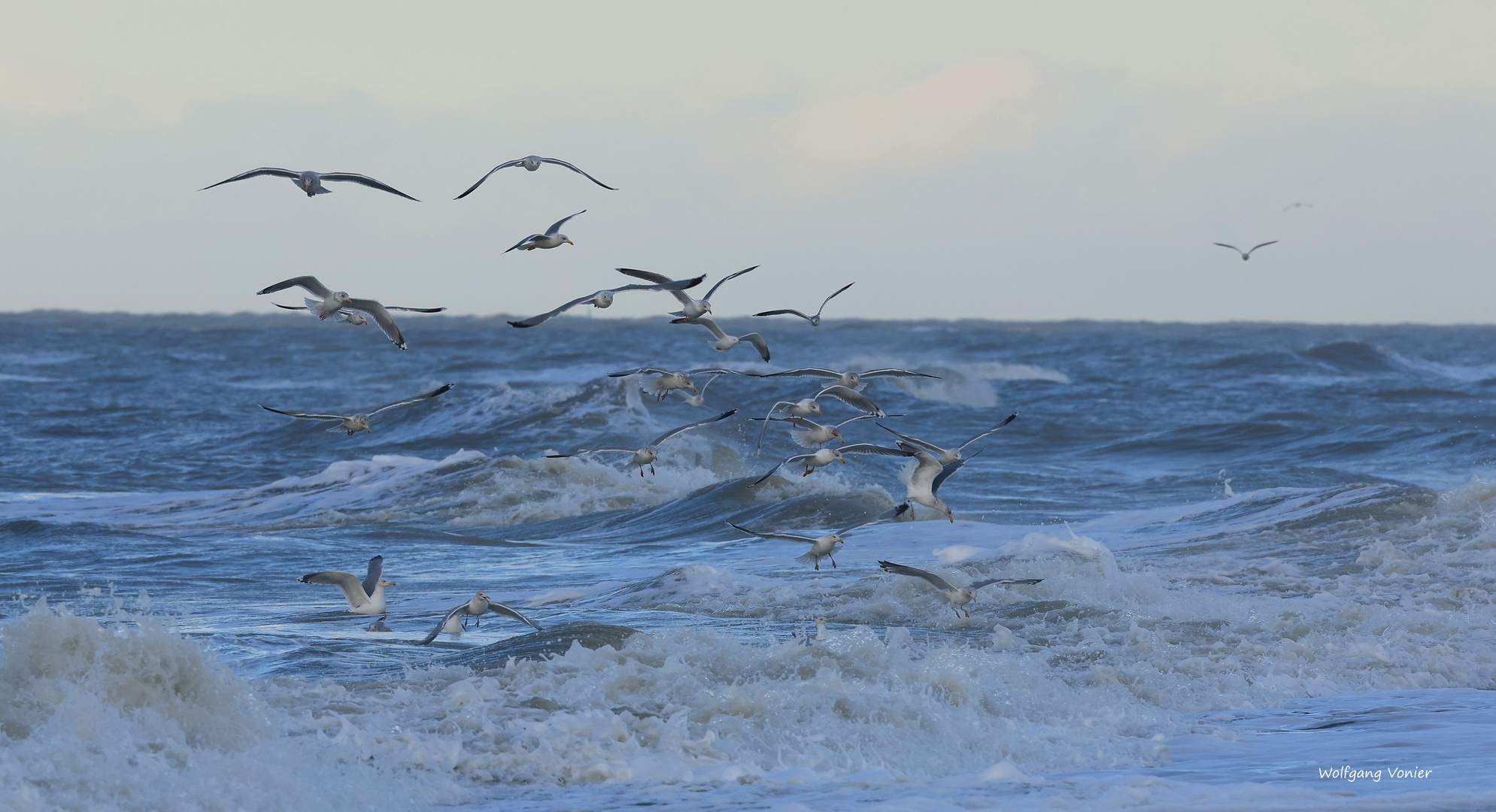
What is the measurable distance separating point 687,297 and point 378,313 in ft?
7.41

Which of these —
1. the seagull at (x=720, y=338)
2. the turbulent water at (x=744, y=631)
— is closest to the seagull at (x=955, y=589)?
the turbulent water at (x=744, y=631)

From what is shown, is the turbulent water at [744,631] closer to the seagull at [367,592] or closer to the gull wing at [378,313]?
the seagull at [367,592]

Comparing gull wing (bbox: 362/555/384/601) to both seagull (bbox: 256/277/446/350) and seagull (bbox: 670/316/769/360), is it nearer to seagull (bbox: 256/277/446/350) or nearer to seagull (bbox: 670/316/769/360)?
seagull (bbox: 256/277/446/350)

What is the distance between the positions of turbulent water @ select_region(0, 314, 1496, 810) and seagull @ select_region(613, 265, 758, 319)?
2.27 m

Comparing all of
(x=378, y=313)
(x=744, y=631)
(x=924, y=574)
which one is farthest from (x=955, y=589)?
(x=378, y=313)

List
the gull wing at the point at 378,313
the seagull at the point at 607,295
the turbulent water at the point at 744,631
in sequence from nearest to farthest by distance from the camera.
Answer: the turbulent water at the point at 744,631 → the seagull at the point at 607,295 → the gull wing at the point at 378,313

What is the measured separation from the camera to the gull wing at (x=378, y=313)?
9.13 metres

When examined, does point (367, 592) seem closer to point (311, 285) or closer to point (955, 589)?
point (311, 285)

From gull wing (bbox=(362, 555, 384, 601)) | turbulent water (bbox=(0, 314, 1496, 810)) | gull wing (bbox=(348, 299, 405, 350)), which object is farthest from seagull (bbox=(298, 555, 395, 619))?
gull wing (bbox=(348, 299, 405, 350))

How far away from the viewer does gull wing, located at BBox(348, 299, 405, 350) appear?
9133 millimetres

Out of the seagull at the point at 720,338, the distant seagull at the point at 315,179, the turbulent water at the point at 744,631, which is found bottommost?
the turbulent water at the point at 744,631

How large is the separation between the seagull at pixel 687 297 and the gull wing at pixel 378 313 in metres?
1.63

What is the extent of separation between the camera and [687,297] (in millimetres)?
10445

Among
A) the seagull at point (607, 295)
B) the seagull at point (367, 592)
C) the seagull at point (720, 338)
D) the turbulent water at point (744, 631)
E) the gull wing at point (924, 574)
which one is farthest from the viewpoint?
the seagull at point (720, 338)
